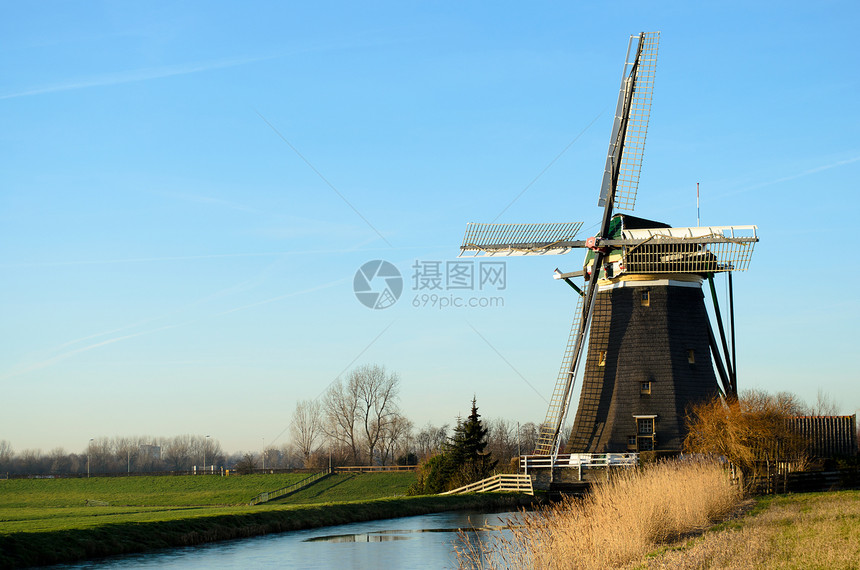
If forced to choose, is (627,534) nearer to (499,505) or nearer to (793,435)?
(793,435)

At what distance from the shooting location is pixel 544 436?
3062 centimetres

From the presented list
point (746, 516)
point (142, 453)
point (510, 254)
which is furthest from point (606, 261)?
point (142, 453)

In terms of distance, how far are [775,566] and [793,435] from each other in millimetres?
17799

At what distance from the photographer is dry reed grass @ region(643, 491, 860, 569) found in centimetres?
991

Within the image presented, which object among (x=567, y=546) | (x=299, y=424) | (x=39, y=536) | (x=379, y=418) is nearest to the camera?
(x=567, y=546)

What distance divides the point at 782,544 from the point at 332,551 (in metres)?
10.1

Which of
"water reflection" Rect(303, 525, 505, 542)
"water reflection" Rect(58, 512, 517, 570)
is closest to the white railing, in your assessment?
"water reflection" Rect(58, 512, 517, 570)

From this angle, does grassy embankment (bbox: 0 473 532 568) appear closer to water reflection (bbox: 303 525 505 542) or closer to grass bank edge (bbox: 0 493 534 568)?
grass bank edge (bbox: 0 493 534 568)

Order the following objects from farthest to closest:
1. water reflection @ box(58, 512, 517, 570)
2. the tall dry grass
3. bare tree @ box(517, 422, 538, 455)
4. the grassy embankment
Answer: bare tree @ box(517, 422, 538, 455)
the grassy embankment
water reflection @ box(58, 512, 517, 570)
the tall dry grass

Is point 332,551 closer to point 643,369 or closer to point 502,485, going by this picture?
point 643,369

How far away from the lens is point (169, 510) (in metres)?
34.6

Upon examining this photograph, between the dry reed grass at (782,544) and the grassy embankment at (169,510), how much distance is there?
12610mm

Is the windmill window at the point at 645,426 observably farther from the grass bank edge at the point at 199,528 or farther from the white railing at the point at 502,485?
the grass bank edge at the point at 199,528

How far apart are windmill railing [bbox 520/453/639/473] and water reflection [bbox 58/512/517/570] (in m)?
5.86
